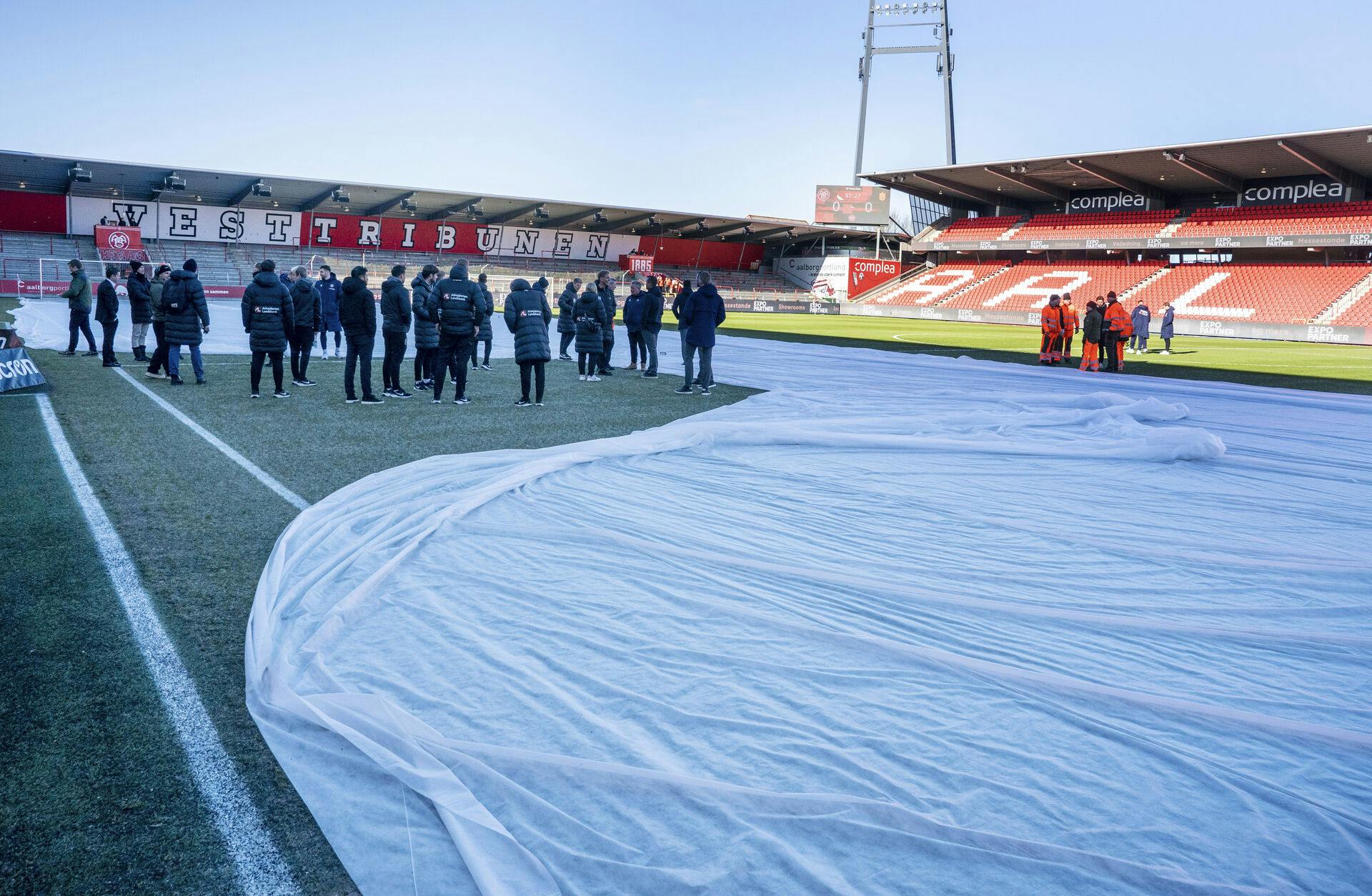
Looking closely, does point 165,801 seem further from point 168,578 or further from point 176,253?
point 176,253

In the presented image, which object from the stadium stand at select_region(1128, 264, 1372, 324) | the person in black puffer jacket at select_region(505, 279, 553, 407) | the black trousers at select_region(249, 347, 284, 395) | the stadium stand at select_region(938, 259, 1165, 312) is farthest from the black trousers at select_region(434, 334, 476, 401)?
the stadium stand at select_region(938, 259, 1165, 312)

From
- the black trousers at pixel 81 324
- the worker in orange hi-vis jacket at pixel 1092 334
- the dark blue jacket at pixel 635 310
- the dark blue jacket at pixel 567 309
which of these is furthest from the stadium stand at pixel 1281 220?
the black trousers at pixel 81 324

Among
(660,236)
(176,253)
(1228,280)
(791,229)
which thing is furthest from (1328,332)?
(176,253)

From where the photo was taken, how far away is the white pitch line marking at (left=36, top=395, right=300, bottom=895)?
2.38m

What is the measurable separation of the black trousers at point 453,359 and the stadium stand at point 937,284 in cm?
4458

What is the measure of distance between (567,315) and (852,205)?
50.5 metres

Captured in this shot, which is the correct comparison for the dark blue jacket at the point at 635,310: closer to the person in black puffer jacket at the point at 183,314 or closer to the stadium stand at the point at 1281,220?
the person in black puffer jacket at the point at 183,314

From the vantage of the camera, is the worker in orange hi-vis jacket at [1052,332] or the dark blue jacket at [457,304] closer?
the dark blue jacket at [457,304]

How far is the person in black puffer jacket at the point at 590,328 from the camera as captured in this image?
1411 centimetres

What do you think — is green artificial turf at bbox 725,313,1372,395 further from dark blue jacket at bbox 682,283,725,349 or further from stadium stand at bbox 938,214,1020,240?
stadium stand at bbox 938,214,1020,240

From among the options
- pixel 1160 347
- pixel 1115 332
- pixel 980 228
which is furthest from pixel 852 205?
pixel 1115 332

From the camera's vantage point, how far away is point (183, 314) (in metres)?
12.0

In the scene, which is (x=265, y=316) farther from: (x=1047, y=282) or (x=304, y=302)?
(x=1047, y=282)

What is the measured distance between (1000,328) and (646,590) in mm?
39593
